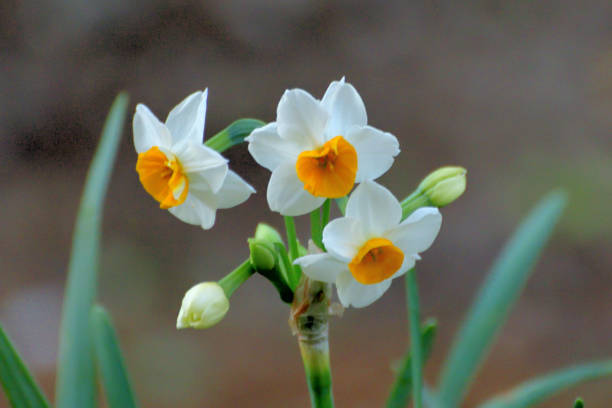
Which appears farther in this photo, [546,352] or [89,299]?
[546,352]

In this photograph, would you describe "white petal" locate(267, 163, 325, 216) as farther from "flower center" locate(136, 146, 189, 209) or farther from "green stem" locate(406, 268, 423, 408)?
"green stem" locate(406, 268, 423, 408)

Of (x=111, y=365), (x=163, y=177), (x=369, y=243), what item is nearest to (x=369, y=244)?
(x=369, y=243)

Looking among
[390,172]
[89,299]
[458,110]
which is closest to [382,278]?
[89,299]

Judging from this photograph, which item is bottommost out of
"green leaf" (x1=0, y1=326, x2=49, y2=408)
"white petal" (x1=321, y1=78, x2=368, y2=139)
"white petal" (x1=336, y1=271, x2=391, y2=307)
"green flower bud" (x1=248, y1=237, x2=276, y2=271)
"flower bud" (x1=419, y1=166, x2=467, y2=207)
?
"green leaf" (x1=0, y1=326, x2=49, y2=408)

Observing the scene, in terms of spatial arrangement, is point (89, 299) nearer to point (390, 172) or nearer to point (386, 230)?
point (386, 230)

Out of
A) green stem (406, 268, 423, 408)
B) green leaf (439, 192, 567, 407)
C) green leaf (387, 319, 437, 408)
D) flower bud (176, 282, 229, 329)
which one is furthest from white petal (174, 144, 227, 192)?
green leaf (439, 192, 567, 407)

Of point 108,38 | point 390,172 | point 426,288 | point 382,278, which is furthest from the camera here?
point 108,38
